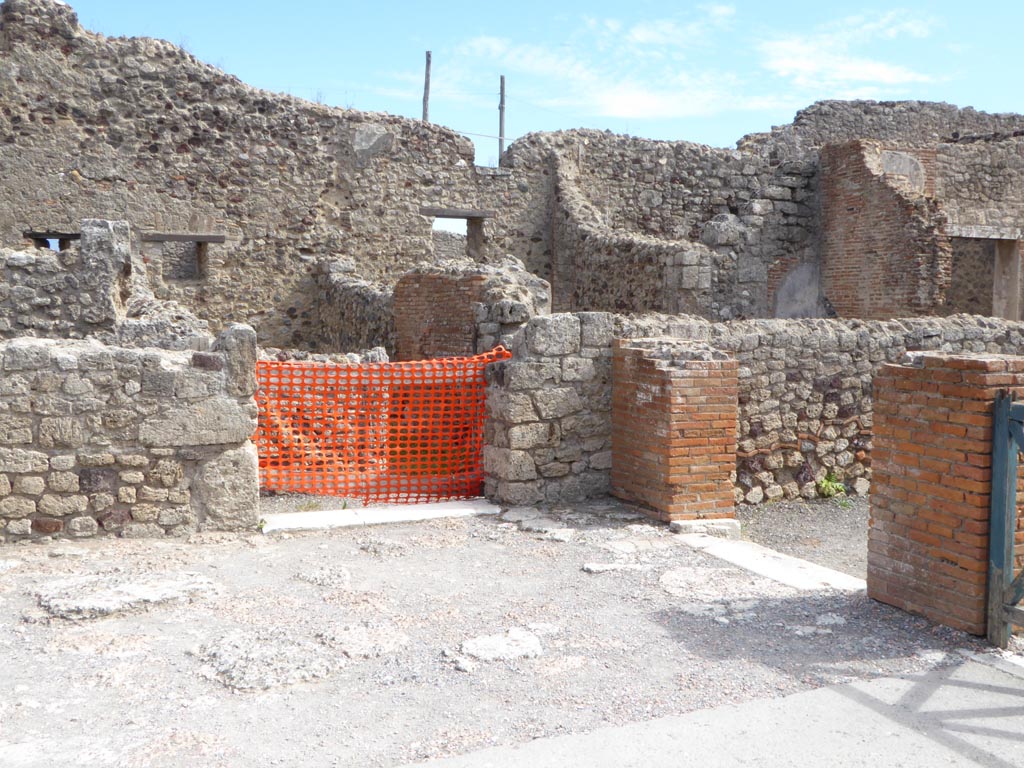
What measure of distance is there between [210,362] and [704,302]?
28.6 feet

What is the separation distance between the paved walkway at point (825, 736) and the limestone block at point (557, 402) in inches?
128

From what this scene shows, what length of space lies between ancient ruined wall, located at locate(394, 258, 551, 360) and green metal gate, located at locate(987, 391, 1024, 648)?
534cm

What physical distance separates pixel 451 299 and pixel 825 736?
790 cm

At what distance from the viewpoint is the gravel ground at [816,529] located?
6789 millimetres

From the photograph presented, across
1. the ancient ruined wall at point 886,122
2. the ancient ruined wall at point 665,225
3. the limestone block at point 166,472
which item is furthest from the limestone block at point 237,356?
the ancient ruined wall at point 886,122

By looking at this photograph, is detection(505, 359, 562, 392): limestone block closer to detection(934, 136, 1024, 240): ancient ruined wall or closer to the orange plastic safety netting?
the orange plastic safety netting

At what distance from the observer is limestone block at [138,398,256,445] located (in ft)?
17.5

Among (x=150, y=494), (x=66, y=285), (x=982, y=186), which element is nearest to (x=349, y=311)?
(x=66, y=285)

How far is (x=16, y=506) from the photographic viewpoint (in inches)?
203

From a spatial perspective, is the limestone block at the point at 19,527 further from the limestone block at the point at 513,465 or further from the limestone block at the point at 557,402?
the limestone block at the point at 557,402

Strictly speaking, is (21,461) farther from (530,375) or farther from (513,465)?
(530,375)

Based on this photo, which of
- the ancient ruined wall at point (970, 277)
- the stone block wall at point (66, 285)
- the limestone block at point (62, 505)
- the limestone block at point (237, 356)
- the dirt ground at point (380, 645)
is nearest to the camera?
the dirt ground at point (380, 645)

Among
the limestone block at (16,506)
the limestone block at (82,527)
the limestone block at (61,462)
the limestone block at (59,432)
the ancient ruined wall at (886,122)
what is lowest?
the limestone block at (82,527)

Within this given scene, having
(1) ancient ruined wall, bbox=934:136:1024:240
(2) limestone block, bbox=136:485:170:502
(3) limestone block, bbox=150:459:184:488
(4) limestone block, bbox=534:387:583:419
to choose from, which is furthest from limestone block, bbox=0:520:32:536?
(1) ancient ruined wall, bbox=934:136:1024:240
